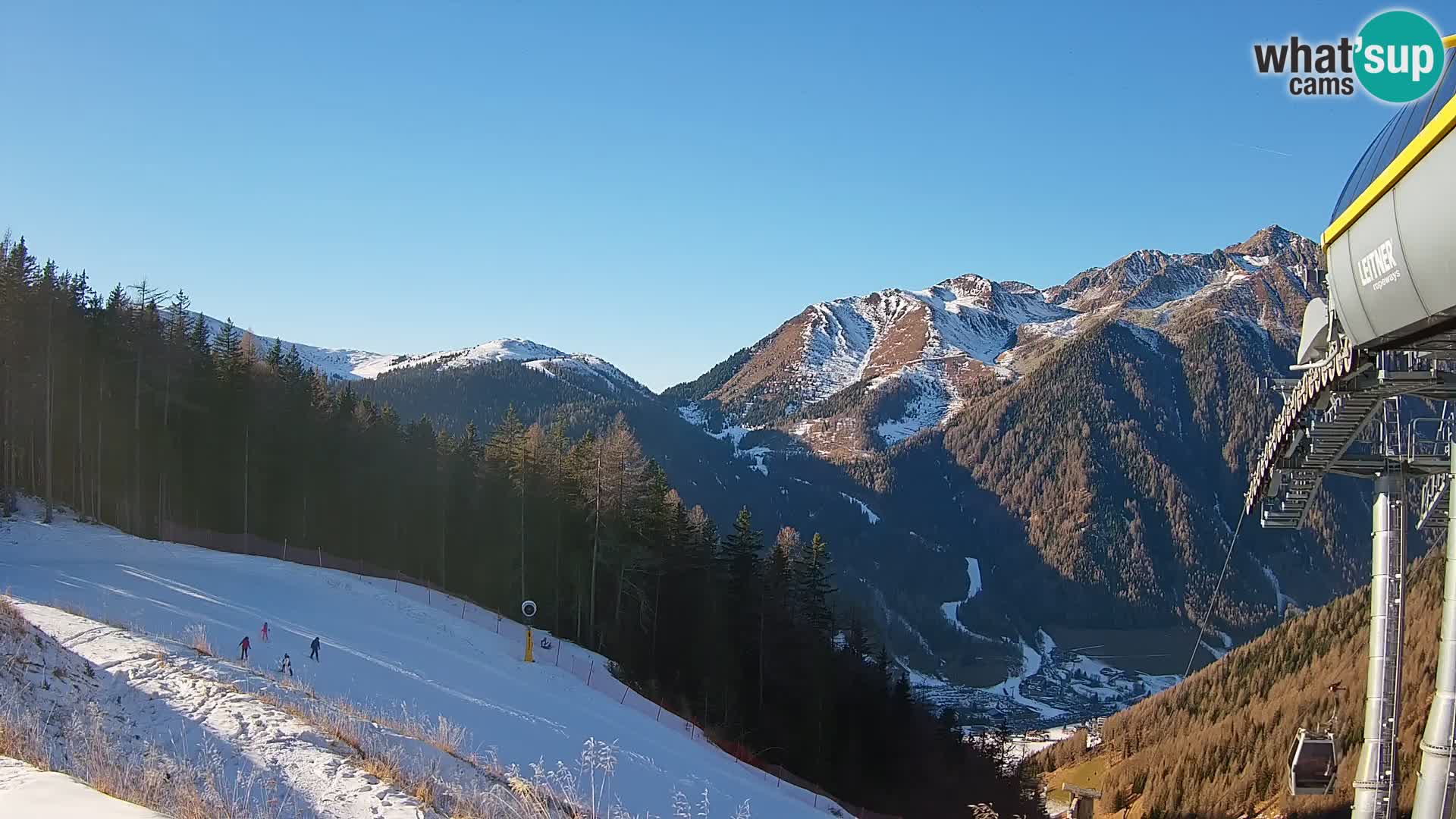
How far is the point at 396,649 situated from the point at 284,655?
19.7 ft

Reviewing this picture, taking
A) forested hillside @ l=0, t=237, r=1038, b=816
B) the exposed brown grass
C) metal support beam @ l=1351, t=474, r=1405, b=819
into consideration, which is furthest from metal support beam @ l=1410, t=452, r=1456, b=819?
forested hillside @ l=0, t=237, r=1038, b=816

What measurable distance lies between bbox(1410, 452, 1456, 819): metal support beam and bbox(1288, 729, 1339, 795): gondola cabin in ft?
12.2

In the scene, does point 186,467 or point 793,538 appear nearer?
point 186,467

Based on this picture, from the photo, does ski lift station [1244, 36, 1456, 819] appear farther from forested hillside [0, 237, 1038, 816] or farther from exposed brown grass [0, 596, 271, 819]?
forested hillside [0, 237, 1038, 816]

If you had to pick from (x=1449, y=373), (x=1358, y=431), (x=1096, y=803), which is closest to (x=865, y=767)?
(x=1096, y=803)

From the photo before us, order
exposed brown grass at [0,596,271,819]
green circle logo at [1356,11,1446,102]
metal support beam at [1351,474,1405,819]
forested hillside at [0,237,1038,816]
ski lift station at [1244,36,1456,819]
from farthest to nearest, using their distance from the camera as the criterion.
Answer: forested hillside at [0,237,1038,816] → metal support beam at [1351,474,1405,819] → green circle logo at [1356,11,1446,102] → exposed brown grass at [0,596,271,819] → ski lift station at [1244,36,1456,819]

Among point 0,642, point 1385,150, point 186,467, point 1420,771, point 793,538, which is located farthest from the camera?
point 793,538

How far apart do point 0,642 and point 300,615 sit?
51.0 feet

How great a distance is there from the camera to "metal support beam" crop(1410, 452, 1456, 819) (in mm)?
8695

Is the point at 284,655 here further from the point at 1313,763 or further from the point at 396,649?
the point at 1313,763

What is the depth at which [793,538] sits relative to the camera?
52.6m

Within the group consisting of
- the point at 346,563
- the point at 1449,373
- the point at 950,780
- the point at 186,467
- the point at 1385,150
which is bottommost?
the point at 950,780

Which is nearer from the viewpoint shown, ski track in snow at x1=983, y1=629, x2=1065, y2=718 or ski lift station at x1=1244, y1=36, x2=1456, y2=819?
ski lift station at x1=1244, y1=36, x2=1456, y2=819

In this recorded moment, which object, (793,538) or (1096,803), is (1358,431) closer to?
(1096,803)
